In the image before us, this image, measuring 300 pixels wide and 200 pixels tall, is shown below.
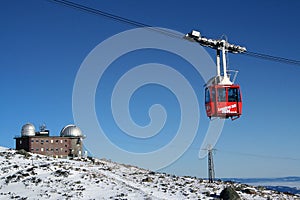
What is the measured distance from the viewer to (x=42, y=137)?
93.4 m

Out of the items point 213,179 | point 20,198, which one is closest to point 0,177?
point 20,198

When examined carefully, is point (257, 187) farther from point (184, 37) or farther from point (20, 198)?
point (184, 37)

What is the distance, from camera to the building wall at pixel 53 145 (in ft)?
304

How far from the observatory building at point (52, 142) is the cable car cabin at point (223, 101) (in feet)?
217

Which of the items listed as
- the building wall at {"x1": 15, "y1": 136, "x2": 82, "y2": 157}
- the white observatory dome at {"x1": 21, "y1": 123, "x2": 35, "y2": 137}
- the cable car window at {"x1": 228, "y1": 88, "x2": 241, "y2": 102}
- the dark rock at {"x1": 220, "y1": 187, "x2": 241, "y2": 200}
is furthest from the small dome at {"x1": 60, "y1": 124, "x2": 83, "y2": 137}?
the cable car window at {"x1": 228, "y1": 88, "x2": 241, "y2": 102}

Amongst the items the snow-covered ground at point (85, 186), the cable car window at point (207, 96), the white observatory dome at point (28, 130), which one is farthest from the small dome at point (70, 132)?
the cable car window at point (207, 96)

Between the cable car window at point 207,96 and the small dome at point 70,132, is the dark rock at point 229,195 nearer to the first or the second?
the cable car window at point 207,96

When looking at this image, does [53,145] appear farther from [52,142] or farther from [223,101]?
[223,101]

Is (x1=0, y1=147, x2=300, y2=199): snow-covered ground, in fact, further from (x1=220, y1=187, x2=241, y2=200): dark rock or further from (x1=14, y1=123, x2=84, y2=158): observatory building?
(x1=14, y1=123, x2=84, y2=158): observatory building

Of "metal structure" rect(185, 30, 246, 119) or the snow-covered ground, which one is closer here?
"metal structure" rect(185, 30, 246, 119)

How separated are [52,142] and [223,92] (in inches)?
2746

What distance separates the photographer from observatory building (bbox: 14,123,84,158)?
3659 inches

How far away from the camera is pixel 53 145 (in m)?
93.9

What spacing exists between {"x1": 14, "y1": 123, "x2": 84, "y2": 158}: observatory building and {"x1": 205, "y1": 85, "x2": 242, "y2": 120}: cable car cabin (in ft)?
217
